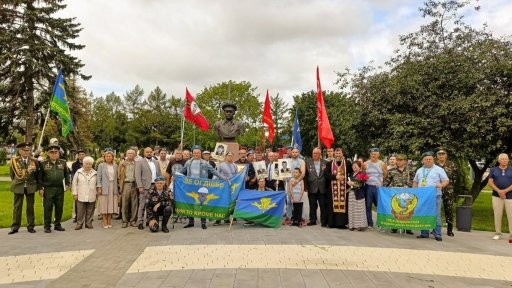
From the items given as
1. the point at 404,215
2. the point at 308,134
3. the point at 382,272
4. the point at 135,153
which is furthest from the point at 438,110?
the point at 308,134

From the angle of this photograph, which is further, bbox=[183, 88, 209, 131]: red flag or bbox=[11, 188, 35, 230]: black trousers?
bbox=[183, 88, 209, 131]: red flag

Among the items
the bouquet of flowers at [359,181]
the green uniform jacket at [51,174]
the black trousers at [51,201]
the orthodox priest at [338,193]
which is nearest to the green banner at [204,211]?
the orthodox priest at [338,193]

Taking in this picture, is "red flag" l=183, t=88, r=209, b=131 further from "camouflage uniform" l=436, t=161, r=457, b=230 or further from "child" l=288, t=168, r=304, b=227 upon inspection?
"camouflage uniform" l=436, t=161, r=457, b=230

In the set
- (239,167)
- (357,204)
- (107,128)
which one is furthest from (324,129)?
(107,128)

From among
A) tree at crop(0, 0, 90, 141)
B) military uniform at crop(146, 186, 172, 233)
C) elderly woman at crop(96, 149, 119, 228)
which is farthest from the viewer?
tree at crop(0, 0, 90, 141)

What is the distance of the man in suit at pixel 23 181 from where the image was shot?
9.74 meters

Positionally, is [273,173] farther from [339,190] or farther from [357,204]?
[357,204]

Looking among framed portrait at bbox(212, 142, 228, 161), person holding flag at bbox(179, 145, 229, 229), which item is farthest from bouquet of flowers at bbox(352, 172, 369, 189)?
framed portrait at bbox(212, 142, 228, 161)

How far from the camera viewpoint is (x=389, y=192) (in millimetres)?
9922

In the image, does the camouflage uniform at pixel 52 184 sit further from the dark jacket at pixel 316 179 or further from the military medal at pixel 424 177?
the military medal at pixel 424 177

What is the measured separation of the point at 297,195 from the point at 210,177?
7.51 ft

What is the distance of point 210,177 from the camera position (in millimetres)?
11023

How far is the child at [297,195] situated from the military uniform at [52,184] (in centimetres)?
559

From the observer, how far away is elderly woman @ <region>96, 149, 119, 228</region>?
34.6ft
